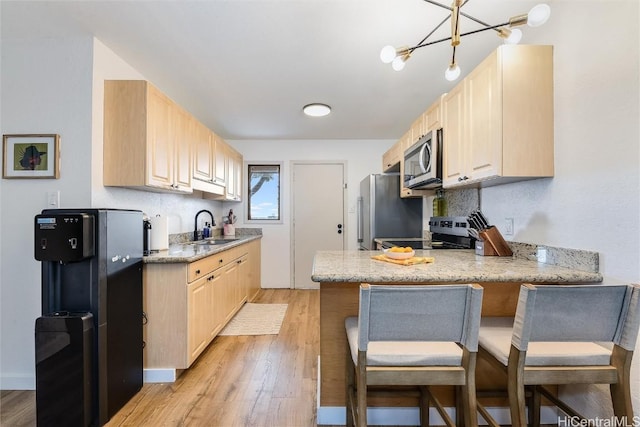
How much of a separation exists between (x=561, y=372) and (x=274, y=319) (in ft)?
8.72

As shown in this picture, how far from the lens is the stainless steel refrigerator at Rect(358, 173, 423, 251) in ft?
11.7

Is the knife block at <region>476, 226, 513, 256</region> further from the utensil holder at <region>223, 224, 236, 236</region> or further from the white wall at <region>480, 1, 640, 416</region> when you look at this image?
the utensil holder at <region>223, 224, 236, 236</region>

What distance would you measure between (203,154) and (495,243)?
2.72 meters

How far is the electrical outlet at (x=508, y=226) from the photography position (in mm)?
2076

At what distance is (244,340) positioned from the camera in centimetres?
273

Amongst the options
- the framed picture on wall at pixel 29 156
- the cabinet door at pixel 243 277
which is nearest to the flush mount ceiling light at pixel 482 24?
the framed picture on wall at pixel 29 156

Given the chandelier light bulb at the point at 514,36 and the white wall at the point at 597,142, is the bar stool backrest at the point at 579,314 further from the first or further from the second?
the chandelier light bulb at the point at 514,36

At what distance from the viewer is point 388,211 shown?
3.60 m

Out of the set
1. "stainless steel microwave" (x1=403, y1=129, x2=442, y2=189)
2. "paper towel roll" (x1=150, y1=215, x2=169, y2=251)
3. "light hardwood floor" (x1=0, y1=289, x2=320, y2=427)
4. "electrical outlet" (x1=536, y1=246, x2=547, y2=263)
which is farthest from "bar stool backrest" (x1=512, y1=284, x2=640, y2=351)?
"paper towel roll" (x1=150, y1=215, x2=169, y2=251)

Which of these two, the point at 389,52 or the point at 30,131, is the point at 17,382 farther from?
the point at 389,52

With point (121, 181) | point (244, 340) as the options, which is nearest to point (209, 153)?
point (121, 181)

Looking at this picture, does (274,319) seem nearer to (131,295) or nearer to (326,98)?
(131,295)

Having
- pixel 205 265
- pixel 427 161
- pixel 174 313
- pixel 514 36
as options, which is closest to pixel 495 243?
pixel 427 161

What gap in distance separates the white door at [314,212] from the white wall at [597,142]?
10.1 feet
